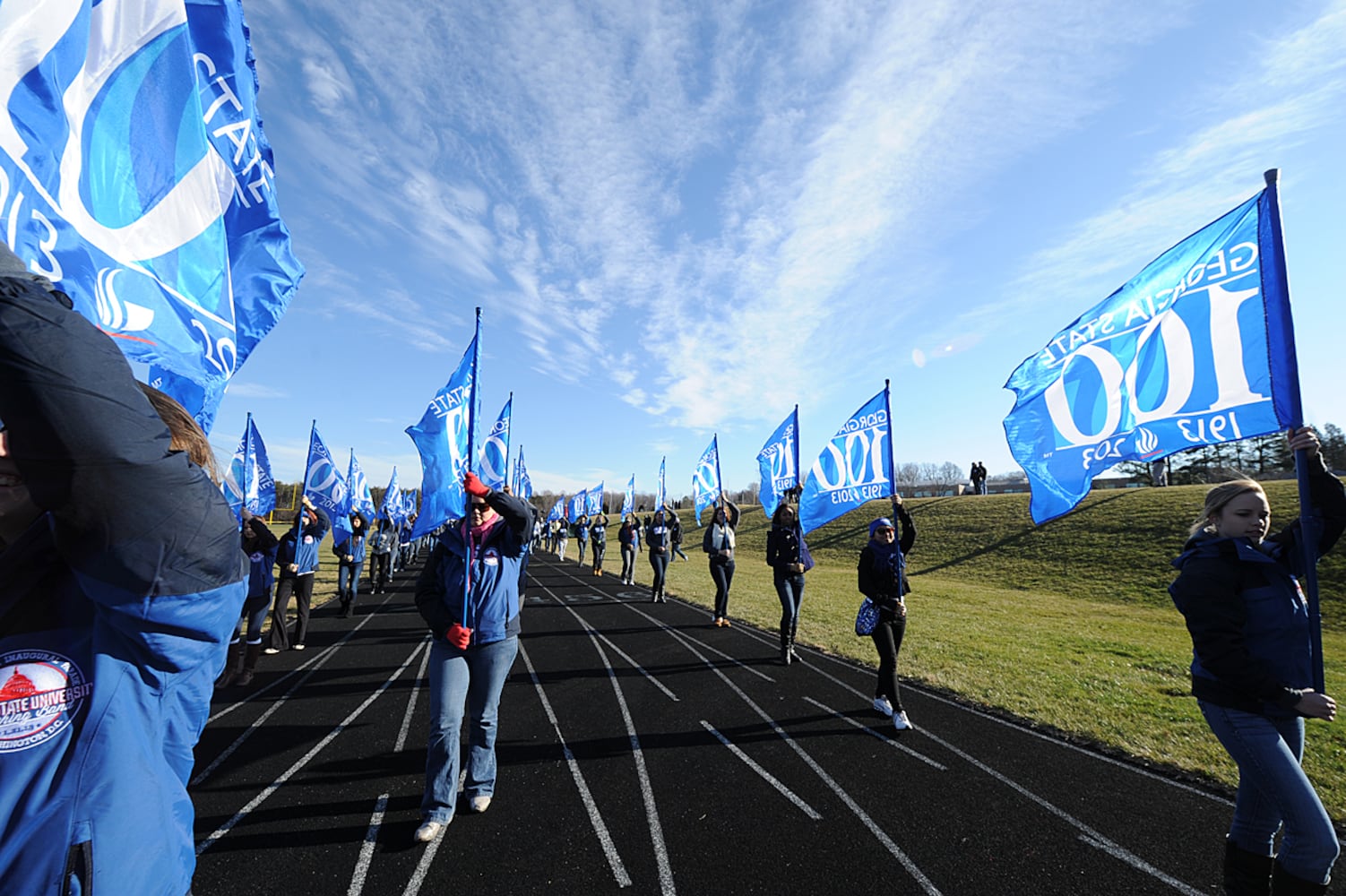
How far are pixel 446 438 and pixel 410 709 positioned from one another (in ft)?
10.6

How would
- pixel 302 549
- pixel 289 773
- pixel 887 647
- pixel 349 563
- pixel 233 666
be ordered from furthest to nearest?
pixel 349 563 → pixel 302 549 → pixel 233 666 → pixel 887 647 → pixel 289 773

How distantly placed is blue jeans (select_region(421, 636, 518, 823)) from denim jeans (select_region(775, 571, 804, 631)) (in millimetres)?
4906

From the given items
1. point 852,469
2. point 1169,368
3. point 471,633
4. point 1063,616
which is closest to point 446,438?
point 471,633

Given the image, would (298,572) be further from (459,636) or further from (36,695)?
(36,695)

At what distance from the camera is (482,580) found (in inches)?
173

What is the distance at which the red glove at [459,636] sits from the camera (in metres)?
4.09

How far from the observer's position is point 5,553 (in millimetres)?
1210

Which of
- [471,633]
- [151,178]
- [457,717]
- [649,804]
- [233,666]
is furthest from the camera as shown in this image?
[233,666]

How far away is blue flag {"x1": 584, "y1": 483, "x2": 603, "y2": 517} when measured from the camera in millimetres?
31300

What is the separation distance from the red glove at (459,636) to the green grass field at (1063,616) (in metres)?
5.94

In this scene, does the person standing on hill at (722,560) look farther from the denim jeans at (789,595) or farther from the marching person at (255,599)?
the marching person at (255,599)

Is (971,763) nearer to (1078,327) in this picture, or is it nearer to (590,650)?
(1078,327)

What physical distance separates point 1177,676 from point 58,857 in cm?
1111

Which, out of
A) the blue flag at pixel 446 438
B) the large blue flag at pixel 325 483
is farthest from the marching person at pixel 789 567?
the large blue flag at pixel 325 483
